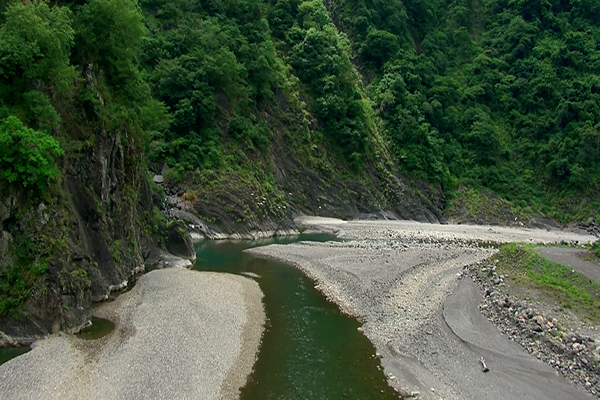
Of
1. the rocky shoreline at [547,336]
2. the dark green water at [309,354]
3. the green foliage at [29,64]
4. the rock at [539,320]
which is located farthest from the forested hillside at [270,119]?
the rock at [539,320]

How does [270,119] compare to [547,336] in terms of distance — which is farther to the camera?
[270,119]

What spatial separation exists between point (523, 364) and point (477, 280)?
1279 centimetres

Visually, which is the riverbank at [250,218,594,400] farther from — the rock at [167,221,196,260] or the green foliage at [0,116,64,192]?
the green foliage at [0,116,64,192]

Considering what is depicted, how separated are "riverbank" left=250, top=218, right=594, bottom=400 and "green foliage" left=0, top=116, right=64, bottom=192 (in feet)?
51.8

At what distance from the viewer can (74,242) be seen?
23.2m

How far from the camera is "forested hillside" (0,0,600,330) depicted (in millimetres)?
21500

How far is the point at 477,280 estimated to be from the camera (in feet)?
105

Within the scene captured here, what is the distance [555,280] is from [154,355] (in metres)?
24.6

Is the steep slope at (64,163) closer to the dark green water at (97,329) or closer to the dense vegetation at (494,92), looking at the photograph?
the dark green water at (97,329)

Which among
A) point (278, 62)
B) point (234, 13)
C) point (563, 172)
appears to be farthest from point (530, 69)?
point (234, 13)

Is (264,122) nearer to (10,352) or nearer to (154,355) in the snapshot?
(154,355)

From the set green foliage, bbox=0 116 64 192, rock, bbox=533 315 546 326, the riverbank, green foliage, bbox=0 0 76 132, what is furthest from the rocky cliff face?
rock, bbox=533 315 546 326

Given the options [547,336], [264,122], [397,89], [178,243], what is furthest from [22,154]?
[397,89]

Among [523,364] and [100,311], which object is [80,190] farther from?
[523,364]
